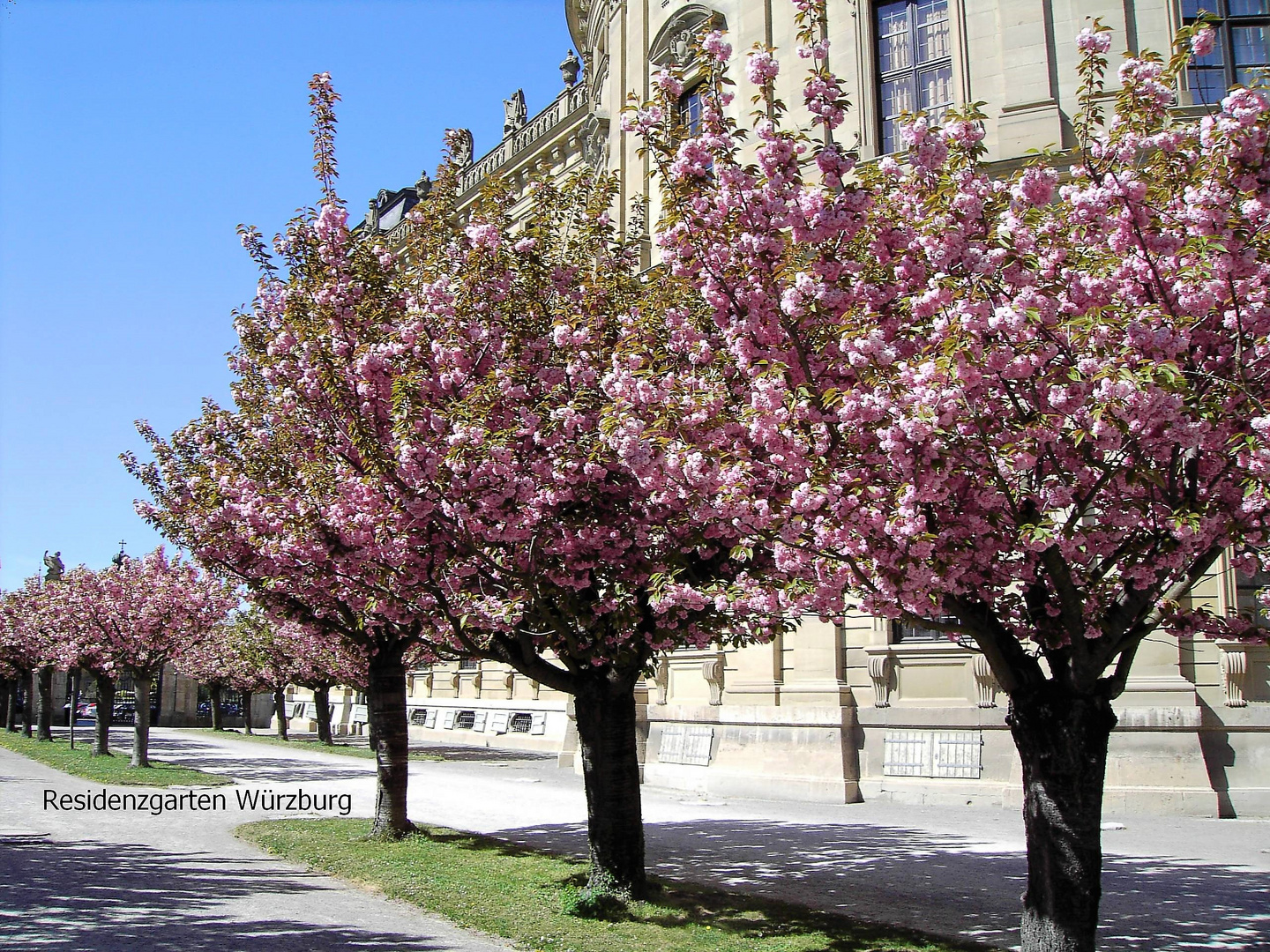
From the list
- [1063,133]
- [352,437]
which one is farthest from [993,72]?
[352,437]

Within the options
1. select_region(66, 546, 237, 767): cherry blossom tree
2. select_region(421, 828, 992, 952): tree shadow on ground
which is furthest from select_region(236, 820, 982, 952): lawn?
select_region(66, 546, 237, 767): cherry blossom tree

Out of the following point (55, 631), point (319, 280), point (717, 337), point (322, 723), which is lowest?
point (322, 723)

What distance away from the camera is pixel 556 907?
955 centimetres

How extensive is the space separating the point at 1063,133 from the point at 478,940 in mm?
16851

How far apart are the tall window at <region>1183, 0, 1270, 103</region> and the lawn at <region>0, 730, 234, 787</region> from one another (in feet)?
77.4

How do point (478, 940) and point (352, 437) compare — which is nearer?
point (478, 940)

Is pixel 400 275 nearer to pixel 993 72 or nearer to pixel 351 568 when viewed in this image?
pixel 351 568

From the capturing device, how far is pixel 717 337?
827 cm

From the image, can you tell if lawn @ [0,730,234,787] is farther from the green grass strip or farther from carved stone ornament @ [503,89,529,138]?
carved stone ornament @ [503,89,529,138]

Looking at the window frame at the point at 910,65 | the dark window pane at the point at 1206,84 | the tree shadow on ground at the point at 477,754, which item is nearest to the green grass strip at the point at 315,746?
the tree shadow on ground at the point at 477,754

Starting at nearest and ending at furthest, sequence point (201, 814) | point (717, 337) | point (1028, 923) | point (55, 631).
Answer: point (1028, 923) < point (717, 337) < point (201, 814) < point (55, 631)

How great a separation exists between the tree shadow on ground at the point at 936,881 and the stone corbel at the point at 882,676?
372 centimetres

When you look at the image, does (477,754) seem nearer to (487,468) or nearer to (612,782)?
(612,782)

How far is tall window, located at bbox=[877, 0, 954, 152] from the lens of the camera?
20406mm
